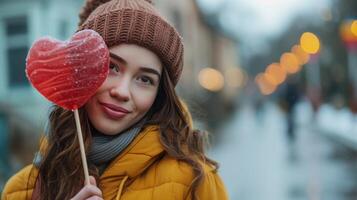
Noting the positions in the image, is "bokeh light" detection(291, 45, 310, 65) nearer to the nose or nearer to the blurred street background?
the blurred street background

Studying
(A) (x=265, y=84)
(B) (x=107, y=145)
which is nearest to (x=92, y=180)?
(B) (x=107, y=145)

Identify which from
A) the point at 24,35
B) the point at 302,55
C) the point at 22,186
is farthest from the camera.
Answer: the point at 302,55

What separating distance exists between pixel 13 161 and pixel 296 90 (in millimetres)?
9718

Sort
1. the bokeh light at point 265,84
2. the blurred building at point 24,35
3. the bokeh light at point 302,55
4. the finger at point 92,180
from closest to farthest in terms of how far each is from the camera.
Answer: the finger at point 92,180 → the blurred building at point 24,35 → the bokeh light at point 302,55 → the bokeh light at point 265,84

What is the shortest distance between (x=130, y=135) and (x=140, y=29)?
14.9 inches

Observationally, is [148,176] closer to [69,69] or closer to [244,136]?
[69,69]

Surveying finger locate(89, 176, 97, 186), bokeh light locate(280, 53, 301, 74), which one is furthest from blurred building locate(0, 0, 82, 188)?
bokeh light locate(280, 53, 301, 74)

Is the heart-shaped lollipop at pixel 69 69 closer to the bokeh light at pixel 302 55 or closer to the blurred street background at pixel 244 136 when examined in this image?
the blurred street background at pixel 244 136

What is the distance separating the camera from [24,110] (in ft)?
50.1

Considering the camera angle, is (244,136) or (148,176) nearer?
(148,176)

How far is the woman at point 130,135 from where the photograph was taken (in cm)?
221

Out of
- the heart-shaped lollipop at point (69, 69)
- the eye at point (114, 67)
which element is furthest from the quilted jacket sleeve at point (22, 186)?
the eye at point (114, 67)

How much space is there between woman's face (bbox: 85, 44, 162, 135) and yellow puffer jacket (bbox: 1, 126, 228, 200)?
0.31 ft

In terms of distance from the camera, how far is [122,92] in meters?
2.20
